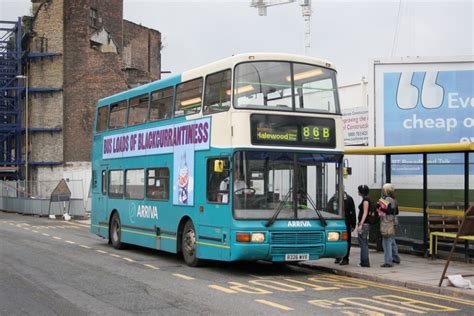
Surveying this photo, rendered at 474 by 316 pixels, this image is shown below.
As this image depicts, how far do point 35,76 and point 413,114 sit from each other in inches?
1417

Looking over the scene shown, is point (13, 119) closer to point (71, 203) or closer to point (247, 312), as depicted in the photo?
point (71, 203)

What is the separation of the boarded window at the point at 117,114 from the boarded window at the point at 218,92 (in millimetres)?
4709

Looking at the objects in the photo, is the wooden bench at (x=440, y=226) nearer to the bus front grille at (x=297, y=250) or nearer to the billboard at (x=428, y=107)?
the bus front grille at (x=297, y=250)

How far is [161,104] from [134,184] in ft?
8.28

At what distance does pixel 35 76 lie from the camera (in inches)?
1928

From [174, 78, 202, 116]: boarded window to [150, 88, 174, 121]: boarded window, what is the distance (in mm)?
354

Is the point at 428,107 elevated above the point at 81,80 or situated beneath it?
situated beneath

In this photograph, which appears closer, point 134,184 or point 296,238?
point 296,238

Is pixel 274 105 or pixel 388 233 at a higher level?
pixel 274 105

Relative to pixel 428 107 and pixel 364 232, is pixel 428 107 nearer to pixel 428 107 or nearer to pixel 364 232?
pixel 428 107

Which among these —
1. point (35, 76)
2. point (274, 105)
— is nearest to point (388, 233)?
point (274, 105)

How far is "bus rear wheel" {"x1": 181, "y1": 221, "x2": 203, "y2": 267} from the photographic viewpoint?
511 inches

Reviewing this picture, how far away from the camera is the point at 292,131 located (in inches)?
474

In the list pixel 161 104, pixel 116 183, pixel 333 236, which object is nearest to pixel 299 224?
pixel 333 236
